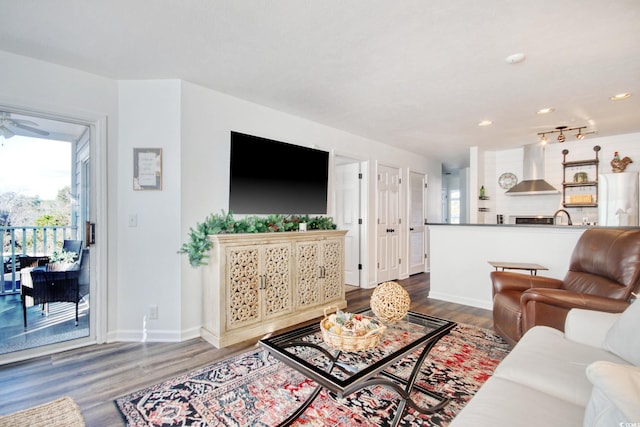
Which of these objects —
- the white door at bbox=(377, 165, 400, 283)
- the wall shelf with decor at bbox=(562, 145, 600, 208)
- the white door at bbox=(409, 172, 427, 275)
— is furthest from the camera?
the white door at bbox=(409, 172, 427, 275)

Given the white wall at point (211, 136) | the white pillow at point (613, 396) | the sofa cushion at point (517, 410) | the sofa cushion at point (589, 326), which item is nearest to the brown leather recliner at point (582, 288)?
the sofa cushion at point (589, 326)

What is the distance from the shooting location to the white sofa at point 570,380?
0.79 metres

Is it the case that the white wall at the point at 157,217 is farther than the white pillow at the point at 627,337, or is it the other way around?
the white wall at the point at 157,217

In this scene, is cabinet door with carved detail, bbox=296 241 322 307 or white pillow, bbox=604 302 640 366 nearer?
white pillow, bbox=604 302 640 366

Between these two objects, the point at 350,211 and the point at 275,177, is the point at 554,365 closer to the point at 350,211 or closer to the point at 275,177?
the point at 275,177

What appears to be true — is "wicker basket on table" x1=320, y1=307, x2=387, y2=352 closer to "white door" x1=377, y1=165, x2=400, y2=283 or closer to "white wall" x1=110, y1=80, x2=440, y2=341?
"white wall" x1=110, y1=80, x2=440, y2=341

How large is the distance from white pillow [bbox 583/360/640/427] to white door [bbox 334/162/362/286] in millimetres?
4094

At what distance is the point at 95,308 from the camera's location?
108 inches

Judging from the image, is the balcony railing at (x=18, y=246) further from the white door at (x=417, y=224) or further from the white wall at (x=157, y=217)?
the white door at (x=417, y=224)

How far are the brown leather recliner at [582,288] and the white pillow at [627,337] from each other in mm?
655

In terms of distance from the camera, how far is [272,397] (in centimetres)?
192

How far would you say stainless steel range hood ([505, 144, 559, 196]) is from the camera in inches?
208

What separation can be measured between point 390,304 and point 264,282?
4.95 feet

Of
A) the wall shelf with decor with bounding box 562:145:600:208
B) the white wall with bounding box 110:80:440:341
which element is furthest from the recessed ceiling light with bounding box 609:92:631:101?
the white wall with bounding box 110:80:440:341
